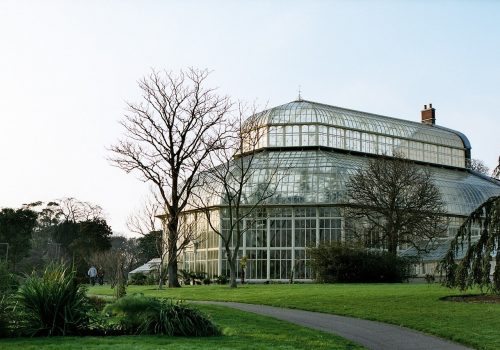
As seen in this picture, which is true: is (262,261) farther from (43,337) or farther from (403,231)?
(43,337)

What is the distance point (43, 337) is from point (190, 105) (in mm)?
25362

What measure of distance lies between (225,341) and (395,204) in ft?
97.8

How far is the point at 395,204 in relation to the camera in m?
39.8

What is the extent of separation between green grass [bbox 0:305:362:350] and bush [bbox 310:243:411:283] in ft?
73.2

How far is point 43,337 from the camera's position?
1208 cm

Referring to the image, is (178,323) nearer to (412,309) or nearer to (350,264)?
(412,309)

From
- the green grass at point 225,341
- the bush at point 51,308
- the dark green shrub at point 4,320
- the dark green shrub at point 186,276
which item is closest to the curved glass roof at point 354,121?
the dark green shrub at point 186,276

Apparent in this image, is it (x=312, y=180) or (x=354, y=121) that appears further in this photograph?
(x=354, y=121)

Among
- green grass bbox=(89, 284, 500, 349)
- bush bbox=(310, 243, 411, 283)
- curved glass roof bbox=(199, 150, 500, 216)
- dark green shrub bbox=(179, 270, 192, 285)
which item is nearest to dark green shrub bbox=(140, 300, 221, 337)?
green grass bbox=(89, 284, 500, 349)

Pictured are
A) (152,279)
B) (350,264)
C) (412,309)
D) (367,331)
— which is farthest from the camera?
(152,279)

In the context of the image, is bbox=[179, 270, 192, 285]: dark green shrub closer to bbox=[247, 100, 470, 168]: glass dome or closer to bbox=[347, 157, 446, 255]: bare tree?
bbox=[347, 157, 446, 255]: bare tree

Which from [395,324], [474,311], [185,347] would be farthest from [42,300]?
[474,311]

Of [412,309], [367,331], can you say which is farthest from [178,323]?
[412,309]

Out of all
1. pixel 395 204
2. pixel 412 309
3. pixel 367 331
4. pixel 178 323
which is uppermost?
pixel 395 204
